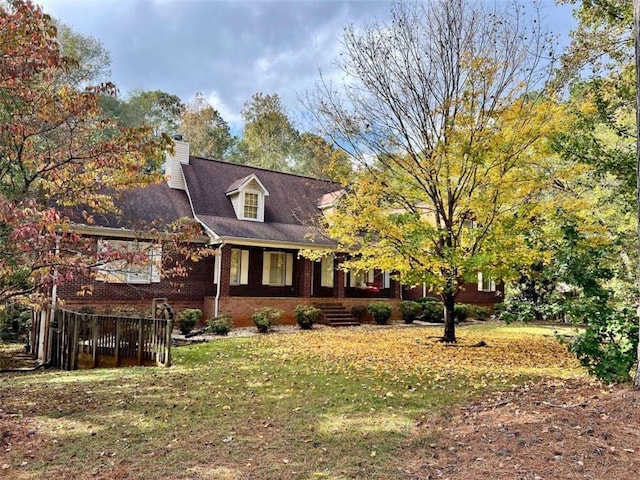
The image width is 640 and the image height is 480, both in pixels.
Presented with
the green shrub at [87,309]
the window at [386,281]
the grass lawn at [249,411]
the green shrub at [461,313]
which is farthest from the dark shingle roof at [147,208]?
the green shrub at [461,313]

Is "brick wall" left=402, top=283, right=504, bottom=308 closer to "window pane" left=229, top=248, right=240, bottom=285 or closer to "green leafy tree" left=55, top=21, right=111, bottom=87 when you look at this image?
"window pane" left=229, top=248, right=240, bottom=285

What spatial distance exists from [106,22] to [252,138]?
25.1 meters

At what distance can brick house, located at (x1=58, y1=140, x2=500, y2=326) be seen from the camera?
640 inches

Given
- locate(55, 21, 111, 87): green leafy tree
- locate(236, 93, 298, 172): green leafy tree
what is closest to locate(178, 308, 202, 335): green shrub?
locate(55, 21, 111, 87): green leafy tree

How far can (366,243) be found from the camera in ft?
41.0

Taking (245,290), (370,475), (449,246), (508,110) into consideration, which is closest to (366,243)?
(449,246)

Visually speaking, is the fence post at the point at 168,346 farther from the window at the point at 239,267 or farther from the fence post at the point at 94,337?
the window at the point at 239,267

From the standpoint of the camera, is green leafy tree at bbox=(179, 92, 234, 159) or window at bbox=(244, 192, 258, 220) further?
green leafy tree at bbox=(179, 92, 234, 159)

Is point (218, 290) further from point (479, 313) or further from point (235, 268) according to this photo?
point (479, 313)

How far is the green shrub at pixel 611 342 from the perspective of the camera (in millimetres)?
6168

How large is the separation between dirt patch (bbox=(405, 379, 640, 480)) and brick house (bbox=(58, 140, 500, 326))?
10.0 metres

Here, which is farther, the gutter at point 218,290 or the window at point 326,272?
the window at point 326,272

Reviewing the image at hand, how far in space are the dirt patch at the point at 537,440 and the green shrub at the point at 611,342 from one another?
0.30 metres

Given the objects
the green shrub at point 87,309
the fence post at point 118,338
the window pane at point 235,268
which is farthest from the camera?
the window pane at point 235,268
